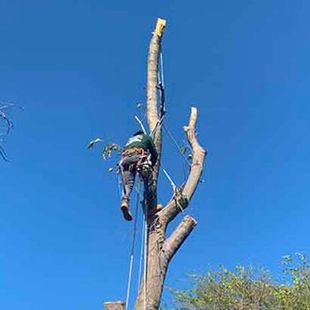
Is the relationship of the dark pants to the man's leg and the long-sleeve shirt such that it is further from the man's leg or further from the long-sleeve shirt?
the long-sleeve shirt

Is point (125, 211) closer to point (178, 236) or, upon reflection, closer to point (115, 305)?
point (178, 236)

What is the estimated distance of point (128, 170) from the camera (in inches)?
187

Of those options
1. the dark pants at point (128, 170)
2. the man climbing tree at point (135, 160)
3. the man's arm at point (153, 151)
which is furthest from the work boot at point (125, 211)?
the man's arm at point (153, 151)

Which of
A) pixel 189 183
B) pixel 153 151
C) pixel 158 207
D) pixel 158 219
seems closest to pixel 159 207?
pixel 158 207

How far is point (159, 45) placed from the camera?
5.74 metres

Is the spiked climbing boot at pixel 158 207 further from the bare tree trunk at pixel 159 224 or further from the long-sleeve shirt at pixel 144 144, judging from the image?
the long-sleeve shirt at pixel 144 144

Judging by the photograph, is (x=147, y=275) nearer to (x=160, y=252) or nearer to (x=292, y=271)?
(x=160, y=252)

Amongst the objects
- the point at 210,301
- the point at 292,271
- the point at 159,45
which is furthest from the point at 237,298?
the point at 159,45

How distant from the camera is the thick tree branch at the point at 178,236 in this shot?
4.39 m

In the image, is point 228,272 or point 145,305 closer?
point 145,305

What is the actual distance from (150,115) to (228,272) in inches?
612

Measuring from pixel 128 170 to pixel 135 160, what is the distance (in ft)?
0.38

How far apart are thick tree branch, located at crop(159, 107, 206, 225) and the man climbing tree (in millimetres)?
320

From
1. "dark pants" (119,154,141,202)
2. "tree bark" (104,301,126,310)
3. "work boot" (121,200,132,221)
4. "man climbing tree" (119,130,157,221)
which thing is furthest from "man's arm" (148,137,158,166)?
"tree bark" (104,301,126,310)
